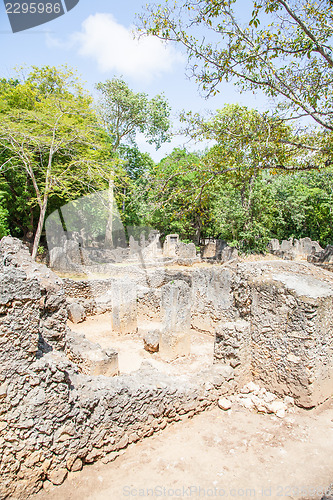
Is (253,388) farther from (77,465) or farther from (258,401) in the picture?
(77,465)

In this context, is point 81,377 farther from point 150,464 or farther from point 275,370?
point 275,370

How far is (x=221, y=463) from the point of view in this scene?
13.4 feet

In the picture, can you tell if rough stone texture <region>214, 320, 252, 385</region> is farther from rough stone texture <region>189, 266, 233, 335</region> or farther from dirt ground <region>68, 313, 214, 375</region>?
rough stone texture <region>189, 266, 233, 335</region>

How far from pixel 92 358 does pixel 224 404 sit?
287 cm

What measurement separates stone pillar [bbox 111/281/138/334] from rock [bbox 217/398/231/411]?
16.4ft

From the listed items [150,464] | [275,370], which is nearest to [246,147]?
[275,370]

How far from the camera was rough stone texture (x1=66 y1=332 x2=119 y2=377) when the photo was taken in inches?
255

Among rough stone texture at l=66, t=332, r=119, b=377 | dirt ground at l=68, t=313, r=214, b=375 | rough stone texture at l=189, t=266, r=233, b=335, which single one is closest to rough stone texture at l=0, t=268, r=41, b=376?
rough stone texture at l=66, t=332, r=119, b=377

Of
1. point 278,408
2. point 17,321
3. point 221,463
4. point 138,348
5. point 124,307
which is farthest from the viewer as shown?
point 124,307

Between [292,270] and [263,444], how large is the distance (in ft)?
10.1

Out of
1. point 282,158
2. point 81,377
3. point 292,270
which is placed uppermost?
point 282,158

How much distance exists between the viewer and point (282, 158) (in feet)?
32.8

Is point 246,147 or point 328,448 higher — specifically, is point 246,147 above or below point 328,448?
above

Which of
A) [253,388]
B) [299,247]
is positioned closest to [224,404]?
[253,388]
